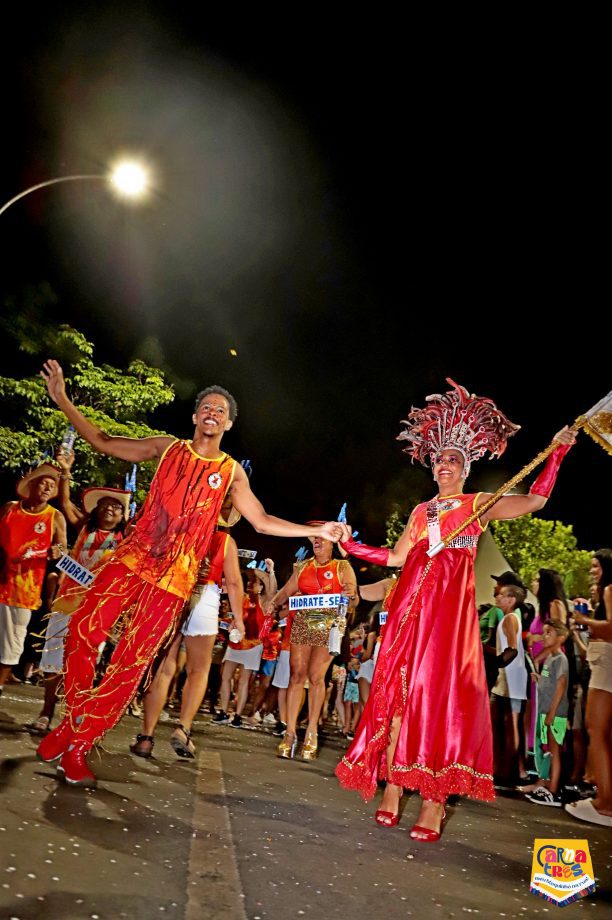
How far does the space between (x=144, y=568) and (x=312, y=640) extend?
140 inches

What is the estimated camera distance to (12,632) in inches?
289

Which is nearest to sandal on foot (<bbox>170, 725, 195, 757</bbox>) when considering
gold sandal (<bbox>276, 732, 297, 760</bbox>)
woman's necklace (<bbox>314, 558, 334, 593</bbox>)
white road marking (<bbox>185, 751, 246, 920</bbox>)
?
white road marking (<bbox>185, 751, 246, 920</bbox>)

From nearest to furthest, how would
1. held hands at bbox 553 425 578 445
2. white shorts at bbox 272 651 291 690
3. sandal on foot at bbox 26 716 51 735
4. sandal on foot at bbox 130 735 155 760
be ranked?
held hands at bbox 553 425 578 445 → sandal on foot at bbox 130 735 155 760 → sandal on foot at bbox 26 716 51 735 → white shorts at bbox 272 651 291 690

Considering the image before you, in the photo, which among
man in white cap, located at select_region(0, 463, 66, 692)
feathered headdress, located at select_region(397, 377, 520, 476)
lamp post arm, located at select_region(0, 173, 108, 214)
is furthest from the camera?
lamp post arm, located at select_region(0, 173, 108, 214)

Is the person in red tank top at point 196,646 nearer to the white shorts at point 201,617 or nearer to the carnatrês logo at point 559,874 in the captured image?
the white shorts at point 201,617

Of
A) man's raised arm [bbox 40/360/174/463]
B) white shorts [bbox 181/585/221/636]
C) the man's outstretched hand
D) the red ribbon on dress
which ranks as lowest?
white shorts [bbox 181/585/221/636]

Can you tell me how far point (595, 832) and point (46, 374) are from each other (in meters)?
4.65

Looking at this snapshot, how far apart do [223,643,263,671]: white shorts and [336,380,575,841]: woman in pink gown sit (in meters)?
6.46

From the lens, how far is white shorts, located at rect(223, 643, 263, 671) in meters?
11.0

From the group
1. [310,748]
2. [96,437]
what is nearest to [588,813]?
[310,748]

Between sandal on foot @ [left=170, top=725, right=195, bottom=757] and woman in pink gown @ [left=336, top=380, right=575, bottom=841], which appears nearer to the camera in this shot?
woman in pink gown @ [left=336, top=380, right=575, bottom=841]

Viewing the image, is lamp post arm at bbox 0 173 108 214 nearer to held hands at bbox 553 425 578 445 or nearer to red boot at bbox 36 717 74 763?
red boot at bbox 36 717 74 763

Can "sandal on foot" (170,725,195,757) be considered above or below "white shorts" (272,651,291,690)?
below

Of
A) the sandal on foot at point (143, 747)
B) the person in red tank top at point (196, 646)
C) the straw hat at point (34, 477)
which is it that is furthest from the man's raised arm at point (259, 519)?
the straw hat at point (34, 477)
